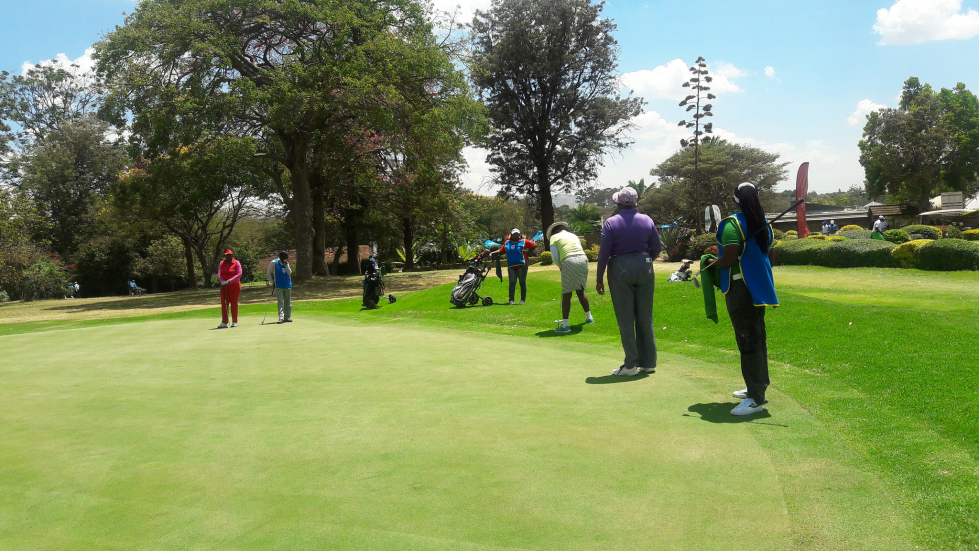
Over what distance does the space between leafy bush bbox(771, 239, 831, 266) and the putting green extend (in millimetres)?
18934

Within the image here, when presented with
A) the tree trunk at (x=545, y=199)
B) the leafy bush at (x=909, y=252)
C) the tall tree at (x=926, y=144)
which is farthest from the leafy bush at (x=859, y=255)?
the tall tree at (x=926, y=144)

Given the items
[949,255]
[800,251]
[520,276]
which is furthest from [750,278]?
[800,251]

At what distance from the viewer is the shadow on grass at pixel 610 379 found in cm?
664

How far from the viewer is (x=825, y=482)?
11.9 ft

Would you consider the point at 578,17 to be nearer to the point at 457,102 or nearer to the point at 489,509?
the point at 457,102

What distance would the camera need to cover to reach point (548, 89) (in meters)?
44.2

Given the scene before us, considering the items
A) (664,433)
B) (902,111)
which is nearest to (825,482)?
(664,433)

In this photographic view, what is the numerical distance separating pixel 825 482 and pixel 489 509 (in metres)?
1.97

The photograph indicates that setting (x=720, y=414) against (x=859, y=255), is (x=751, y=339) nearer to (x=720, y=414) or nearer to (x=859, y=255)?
(x=720, y=414)

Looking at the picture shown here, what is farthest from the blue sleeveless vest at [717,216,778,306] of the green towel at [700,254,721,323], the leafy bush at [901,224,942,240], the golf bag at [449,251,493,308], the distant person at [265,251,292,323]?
the leafy bush at [901,224,942,240]

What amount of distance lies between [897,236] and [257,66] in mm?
28166

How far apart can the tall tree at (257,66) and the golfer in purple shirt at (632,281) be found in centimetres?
1901

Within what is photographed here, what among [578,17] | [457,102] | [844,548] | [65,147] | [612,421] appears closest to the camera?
[844,548]

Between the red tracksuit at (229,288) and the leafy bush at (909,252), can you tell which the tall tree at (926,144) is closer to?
the leafy bush at (909,252)
